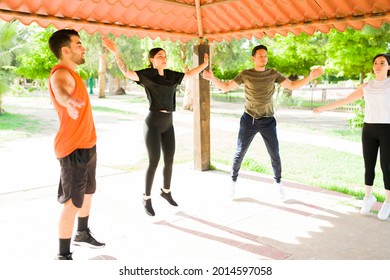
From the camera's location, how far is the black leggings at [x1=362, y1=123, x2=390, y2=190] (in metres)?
4.16

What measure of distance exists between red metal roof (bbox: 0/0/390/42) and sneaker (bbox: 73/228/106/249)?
2.67 metres

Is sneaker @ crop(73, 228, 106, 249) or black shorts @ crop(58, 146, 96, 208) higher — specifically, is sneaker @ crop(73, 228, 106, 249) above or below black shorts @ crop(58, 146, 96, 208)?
below

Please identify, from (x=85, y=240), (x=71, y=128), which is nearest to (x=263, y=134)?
(x=85, y=240)

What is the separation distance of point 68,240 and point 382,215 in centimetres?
352

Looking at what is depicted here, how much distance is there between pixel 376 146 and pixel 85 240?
3477 millimetres

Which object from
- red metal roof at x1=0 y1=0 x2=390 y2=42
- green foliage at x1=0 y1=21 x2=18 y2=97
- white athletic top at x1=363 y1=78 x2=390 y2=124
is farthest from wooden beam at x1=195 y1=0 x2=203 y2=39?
green foliage at x1=0 y1=21 x2=18 y2=97

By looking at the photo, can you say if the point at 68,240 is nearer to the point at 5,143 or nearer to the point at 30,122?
the point at 5,143

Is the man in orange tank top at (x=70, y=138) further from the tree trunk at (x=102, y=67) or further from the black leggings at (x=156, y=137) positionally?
the tree trunk at (x=102, y=67)

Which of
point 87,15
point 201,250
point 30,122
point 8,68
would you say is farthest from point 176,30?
point 8,68

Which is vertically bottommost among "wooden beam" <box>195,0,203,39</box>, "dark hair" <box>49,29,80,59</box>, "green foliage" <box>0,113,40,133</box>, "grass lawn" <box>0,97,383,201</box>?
"grass lawn" <box>0,97,383,201</box>

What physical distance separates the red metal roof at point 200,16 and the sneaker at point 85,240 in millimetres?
2666

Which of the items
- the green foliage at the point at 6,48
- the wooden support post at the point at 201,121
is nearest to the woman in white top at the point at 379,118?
the wooden support post at the point at 201,121

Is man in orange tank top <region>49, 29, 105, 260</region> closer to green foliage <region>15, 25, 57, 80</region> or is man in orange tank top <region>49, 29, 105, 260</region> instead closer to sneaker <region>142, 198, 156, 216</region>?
sneaker <region>142, 198, 156, 216</region>

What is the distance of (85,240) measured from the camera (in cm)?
348
